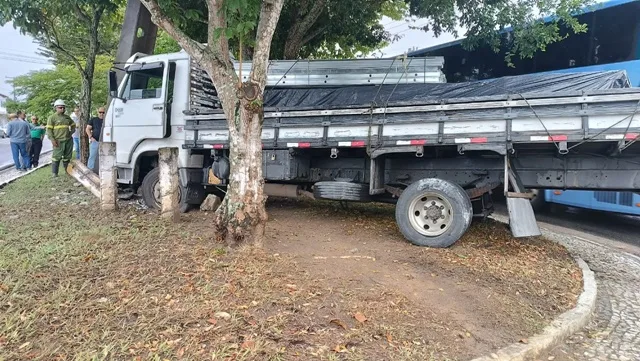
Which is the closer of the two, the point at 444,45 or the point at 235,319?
the point at 235,319

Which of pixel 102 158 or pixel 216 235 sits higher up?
pixel 102 158

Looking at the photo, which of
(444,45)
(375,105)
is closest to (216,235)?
(375,105)

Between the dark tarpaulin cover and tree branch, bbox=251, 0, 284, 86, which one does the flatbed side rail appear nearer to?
the dark tarpaulin cover

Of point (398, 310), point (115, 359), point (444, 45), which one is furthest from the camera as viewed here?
point (444, 45)

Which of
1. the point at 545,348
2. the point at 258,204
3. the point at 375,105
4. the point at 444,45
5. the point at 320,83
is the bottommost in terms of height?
the point at 545,348

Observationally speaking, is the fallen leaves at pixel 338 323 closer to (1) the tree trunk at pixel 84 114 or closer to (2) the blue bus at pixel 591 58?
(2) the blue bus at pixel 591 58

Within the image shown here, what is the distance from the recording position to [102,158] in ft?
22.9

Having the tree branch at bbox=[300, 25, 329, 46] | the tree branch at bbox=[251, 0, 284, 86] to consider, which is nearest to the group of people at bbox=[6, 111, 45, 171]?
the tree branch at bbox=[300, 25, 329, 46]

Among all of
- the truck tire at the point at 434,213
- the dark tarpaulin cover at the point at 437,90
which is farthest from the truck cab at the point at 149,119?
the truck tire at the point at 434,213

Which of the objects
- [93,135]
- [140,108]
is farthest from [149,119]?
[93,135]

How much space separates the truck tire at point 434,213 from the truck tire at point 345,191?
711 millimetres

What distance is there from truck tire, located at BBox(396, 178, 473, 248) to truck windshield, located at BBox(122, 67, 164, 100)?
15.2ft

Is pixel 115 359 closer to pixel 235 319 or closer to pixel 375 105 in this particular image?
pixel 235 319

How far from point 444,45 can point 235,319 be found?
33.4 ft
